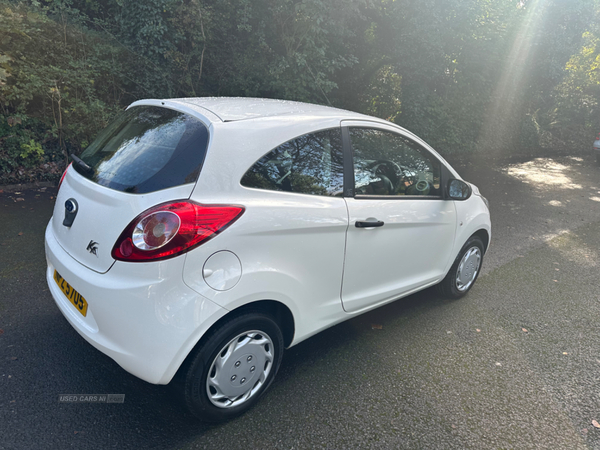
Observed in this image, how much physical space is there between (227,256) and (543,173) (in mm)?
12000

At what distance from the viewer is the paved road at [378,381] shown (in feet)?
7.89

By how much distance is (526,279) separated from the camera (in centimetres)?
479

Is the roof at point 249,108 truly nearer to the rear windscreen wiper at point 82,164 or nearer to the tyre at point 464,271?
the rear windscreen wiper at point 82,164

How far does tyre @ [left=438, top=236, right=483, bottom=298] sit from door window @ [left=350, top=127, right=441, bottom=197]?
0.84 metres

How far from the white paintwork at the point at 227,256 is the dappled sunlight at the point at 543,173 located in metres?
8.89

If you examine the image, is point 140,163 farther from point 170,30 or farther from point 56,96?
point 170,30

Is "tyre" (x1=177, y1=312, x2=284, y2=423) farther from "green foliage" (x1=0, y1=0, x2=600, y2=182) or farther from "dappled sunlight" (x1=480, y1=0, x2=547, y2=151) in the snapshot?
"dappled sunlight" (x1=480, y1=0, x2=547, y2=151)

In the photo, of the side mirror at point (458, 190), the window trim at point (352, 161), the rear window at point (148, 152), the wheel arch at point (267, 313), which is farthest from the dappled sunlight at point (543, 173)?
the rear window at point (148, 152)

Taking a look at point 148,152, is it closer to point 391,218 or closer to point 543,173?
point 391,218

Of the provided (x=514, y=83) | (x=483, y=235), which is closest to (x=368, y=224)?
(x=483, y=235)

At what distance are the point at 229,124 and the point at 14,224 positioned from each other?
4336 mm

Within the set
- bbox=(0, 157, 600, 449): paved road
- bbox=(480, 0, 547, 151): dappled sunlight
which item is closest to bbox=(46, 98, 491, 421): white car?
bbox=(0, 157, 600, 449): paved road

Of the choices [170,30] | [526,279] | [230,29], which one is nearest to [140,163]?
[526,279]

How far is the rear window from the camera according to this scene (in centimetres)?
217
